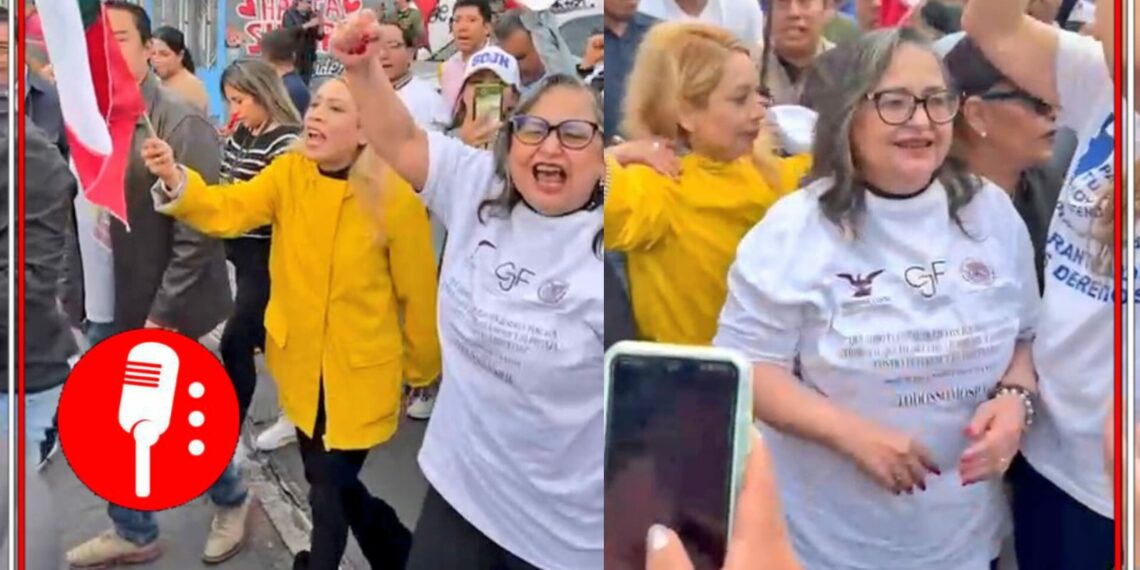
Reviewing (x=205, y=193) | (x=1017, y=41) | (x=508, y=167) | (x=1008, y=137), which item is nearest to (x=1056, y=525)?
(x=1008, y=137)

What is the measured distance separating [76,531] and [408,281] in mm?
566

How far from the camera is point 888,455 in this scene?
A: 4.64 ft

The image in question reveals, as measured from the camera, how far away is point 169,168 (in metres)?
1.52

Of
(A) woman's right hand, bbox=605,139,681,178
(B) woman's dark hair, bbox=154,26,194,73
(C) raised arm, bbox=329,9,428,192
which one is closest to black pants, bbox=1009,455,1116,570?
(A) woman's right hand, bbox=605,139,681,178

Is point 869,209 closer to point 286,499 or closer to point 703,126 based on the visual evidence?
point 703,126

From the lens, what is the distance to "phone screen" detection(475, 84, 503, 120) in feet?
4.71

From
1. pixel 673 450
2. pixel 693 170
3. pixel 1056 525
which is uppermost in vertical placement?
pixel 693 170

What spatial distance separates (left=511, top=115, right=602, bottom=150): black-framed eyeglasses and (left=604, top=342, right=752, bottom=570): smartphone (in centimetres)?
25

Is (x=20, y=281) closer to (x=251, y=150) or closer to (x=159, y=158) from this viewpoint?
(x=159, y=158)

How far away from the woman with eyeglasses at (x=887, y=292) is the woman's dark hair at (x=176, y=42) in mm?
749

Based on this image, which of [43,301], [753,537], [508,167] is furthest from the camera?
[43,301]

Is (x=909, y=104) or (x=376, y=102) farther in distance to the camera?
(x=376, y=102)

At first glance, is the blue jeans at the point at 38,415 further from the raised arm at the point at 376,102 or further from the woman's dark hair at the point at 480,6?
the woman's dark hair at the point at 480,6

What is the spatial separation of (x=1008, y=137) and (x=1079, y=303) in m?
0.22
